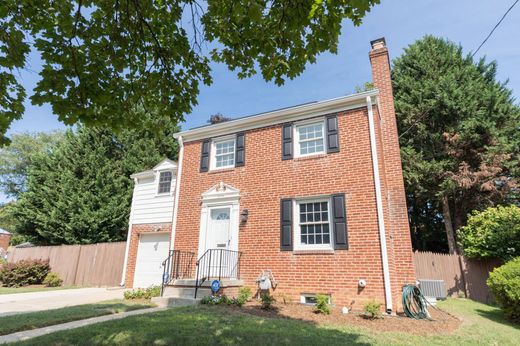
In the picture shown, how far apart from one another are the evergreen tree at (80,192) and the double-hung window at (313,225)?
34.4 ft

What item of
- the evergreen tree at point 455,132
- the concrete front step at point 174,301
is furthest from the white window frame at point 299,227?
the evergreen tree at point 455,132

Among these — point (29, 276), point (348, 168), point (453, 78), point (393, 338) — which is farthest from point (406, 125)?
point (29, 276)

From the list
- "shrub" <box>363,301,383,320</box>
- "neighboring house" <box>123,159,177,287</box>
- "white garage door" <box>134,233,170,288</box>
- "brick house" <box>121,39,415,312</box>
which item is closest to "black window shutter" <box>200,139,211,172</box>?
"brick house" <box>121,39,415,312</box>

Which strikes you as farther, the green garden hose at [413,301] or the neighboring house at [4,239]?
the neighboring house at [4,239]

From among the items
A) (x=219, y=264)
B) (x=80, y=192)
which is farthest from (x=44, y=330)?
(x=80, y=192)

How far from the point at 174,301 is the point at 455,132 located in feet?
52.3

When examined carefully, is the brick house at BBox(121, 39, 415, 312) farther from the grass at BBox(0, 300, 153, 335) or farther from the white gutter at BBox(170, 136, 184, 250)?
the grass at BBox(0, 300, 153, 335)

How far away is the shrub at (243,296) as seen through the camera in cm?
830

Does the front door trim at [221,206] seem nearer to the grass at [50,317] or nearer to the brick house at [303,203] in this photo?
the brick house at [303,203]

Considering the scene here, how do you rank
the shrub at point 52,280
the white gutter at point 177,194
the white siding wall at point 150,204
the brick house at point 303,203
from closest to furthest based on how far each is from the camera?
the brick house at point 303,203 → the white gutter at point 177,194 → the white siding wall at point 150,204 → the shrub at point 52,280

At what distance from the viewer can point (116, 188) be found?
19.7m

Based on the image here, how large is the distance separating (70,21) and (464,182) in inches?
681

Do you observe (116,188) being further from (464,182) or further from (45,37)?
(464,182)

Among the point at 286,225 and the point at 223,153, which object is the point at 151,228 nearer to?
the point at 223,153
